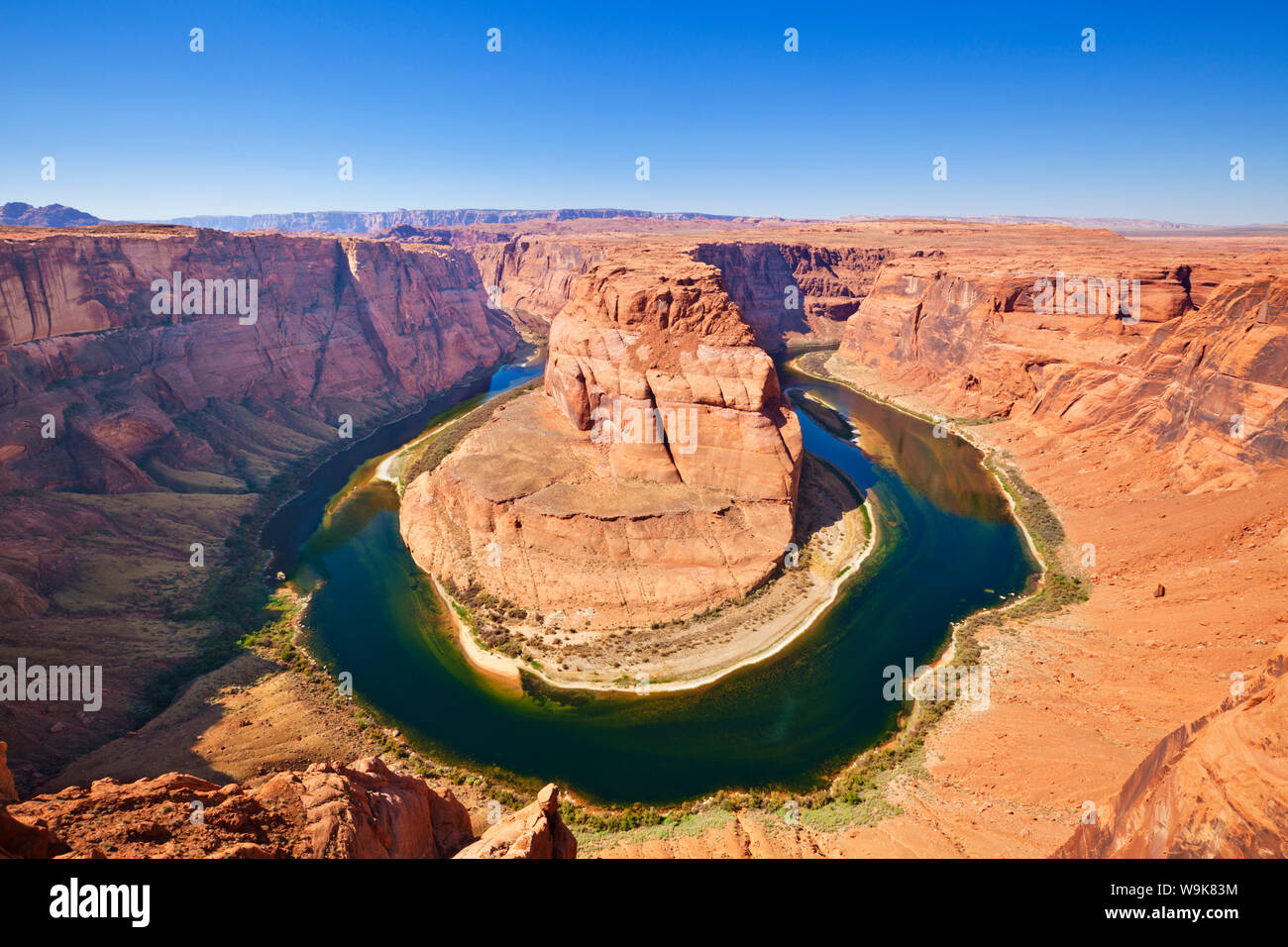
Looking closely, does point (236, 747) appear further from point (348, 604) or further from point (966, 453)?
point (966, 453)

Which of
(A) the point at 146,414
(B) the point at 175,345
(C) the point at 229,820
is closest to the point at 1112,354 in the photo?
(C) the point at 229,820

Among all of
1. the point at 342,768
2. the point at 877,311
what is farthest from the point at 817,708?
the point at 877,311

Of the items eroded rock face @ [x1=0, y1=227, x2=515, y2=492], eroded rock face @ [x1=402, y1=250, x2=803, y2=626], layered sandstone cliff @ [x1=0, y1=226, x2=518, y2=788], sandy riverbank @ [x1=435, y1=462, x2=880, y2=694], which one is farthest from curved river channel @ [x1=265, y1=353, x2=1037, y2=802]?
eroded rock face @ [x1=0, y1=227, x2=515, y2=492]

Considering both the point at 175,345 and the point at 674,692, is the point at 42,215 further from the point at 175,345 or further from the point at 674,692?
the point at 674,692

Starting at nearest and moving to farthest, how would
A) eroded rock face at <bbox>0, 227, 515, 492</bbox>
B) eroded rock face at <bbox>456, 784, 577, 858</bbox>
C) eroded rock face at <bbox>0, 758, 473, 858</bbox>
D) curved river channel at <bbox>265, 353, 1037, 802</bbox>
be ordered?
eroded rock face at <bbox>0, 758, 473, 858</bbox>, eroded rock face at <bbox>456, 784, 577, 858</bbox>, curved river channel at <bbox>265, 353, 1037, 802</bbox>, eroded rock face at <bbox>0, 227, 515, 492</bbox>

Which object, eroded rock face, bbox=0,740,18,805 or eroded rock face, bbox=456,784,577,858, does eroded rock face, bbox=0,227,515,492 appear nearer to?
eroded rock face, bbox=0,740,18,805

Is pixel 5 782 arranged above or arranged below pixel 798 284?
below
